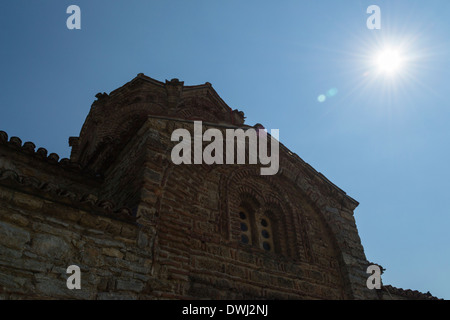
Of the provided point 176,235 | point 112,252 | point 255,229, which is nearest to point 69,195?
point 112,252

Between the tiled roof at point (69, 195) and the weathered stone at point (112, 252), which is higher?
the tiled roof at point (69, 195)

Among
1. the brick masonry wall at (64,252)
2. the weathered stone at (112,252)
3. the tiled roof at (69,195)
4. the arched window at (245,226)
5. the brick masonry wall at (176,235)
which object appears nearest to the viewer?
the brick masonry wall at (64,252)

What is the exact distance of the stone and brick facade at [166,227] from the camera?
3820 mm

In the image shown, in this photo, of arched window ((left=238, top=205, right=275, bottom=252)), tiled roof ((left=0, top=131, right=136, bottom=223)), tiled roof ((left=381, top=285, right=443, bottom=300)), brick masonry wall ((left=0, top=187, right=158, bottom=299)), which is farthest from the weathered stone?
tiled roof ((left=381, top=285, right=443, bottom=300))

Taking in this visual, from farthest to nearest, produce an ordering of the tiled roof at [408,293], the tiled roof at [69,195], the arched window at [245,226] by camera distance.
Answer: the tiled roof at [408,293], the arched window at [245,226], the tiled roof at [69,195]

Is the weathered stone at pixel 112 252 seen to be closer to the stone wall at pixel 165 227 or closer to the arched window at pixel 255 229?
the stone wall at pixel 165 227

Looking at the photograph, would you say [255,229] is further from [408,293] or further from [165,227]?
[408,293]

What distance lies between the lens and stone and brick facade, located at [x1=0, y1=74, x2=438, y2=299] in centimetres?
382

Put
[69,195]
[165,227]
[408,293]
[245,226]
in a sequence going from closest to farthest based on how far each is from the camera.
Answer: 1. [69,195]
2. [165,227]
3. [245,226]
4. [408,293]

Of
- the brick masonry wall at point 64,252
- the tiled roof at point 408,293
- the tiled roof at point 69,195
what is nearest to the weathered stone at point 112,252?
the brick masonry wall at point 64,252

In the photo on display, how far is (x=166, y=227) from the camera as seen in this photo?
16.3 ft

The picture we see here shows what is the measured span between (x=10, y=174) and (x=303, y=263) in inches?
195

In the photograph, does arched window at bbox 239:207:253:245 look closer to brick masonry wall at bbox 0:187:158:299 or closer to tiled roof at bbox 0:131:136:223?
brick masonry wall at bbox 0:187:158:299
